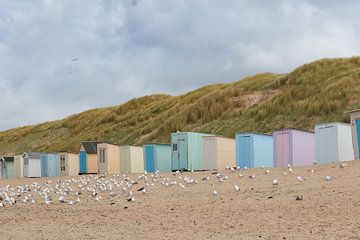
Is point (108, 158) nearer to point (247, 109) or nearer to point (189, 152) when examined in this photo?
point (189, 152)

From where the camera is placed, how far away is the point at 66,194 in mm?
21859

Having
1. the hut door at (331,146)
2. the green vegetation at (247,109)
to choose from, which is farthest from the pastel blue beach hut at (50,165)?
the hut door at (331,146)

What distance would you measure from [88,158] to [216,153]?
61.2 ft

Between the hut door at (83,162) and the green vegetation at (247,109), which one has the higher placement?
the green vegetation at (247,109)

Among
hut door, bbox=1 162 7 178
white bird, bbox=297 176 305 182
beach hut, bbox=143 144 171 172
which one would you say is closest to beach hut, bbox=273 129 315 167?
white bird, bbox=297 176 305 182

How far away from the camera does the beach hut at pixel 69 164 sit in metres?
50.8

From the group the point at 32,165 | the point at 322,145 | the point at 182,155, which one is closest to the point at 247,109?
the point at 32,165

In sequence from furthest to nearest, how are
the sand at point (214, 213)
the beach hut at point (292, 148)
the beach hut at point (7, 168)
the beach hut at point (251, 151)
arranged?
the beach hut at point (7, 168), the beach hut at point (251, 151), the beach hut at point (292, 148), the sand at point (214, 213)

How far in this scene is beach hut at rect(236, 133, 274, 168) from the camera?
30.4 m

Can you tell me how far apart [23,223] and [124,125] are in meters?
70.6

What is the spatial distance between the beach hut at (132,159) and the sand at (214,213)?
20.6 m

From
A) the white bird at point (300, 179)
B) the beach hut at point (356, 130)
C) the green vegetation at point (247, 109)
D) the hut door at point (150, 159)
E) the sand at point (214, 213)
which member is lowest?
the sand at point (214, 213)

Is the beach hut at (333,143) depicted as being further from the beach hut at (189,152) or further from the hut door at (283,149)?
the beach hut at (189,152)

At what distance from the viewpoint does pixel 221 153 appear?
112 ft
